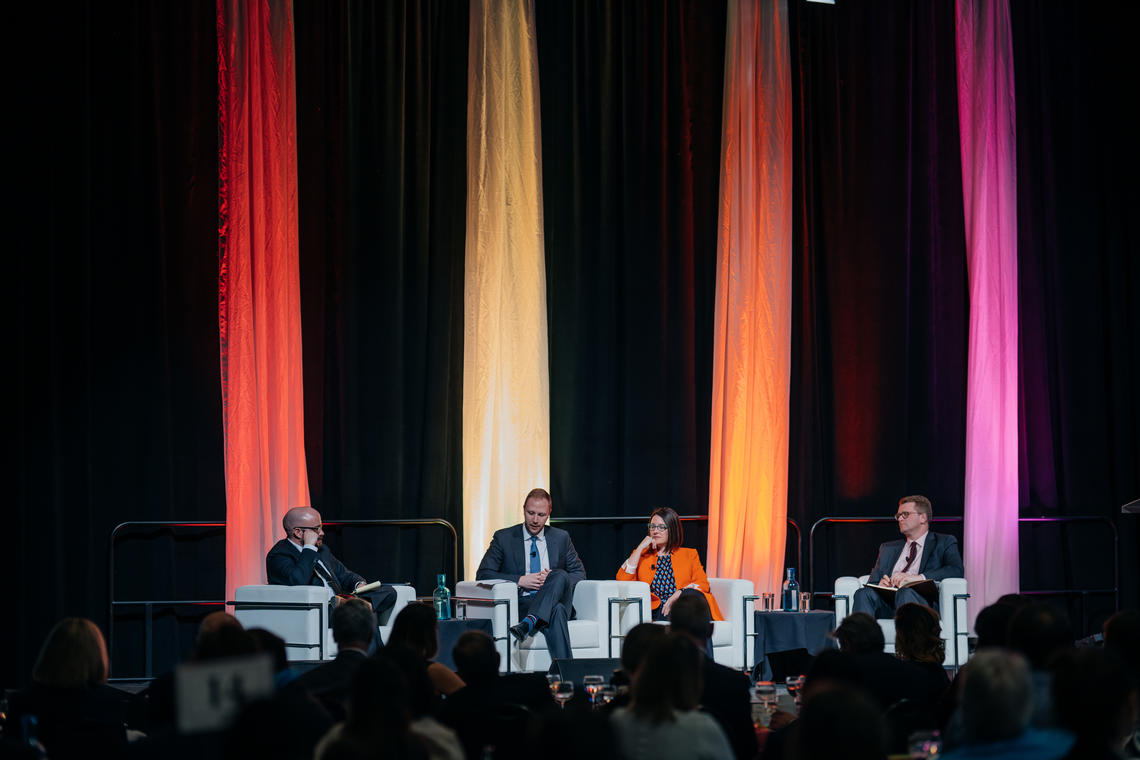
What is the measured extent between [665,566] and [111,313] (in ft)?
11.4

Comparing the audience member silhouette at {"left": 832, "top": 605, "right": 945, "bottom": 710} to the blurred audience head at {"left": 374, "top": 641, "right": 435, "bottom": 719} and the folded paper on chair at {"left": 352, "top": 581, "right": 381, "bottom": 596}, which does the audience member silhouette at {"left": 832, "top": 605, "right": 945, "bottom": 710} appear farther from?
the folded paper on chair at {"left": 352, "top": 581, "right": 381, "bottom": 596}

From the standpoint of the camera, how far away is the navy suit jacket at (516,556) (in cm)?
748

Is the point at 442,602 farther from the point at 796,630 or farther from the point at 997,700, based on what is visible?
the point at 997,700

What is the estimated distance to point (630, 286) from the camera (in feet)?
27.9

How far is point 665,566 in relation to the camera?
7.47 m

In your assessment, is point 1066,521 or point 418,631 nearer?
point 418,631

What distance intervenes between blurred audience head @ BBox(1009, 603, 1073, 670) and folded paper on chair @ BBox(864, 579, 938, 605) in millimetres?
3461

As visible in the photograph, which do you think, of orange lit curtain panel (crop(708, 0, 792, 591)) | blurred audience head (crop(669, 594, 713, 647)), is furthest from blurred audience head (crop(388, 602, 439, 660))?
orange lit curtain panel (crop(708, 0, 792, 591))

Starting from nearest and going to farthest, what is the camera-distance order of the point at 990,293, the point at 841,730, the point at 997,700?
the point at 841,730, the point at 997,700, the point at 990,293

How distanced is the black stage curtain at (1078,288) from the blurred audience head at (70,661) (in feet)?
22.5

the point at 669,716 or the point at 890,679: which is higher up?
the point at 669,716

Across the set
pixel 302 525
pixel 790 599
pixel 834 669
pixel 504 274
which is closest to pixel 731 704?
pixel 834 669

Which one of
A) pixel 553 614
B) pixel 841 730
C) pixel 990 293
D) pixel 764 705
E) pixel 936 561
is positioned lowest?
pixel 553 614

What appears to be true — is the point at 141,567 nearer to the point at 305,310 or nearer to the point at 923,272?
the point at 305,310
